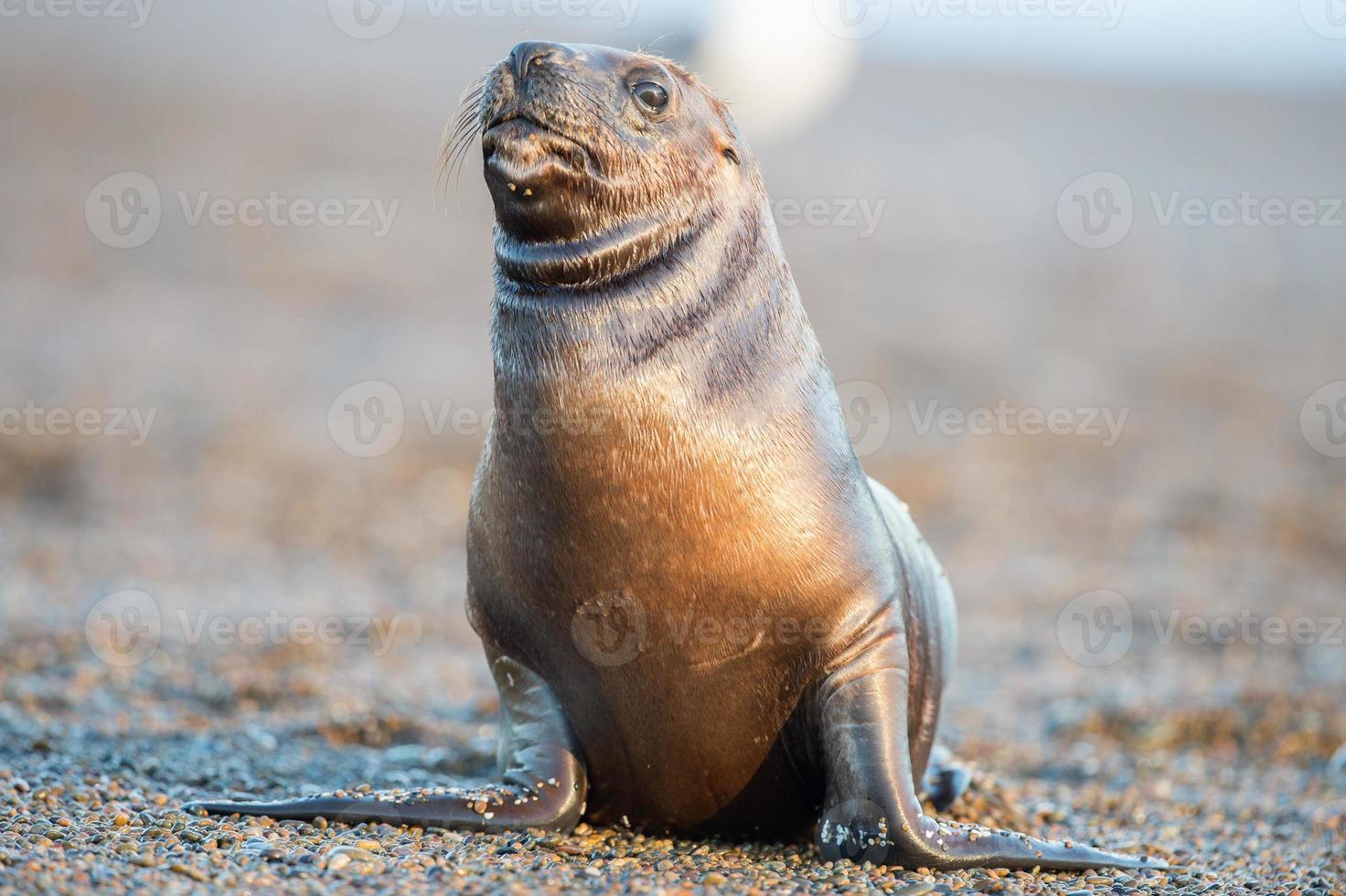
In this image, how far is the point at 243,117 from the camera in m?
22.6

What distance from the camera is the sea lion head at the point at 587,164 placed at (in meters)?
4.16

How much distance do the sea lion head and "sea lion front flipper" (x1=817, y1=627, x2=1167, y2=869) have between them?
4.44ft

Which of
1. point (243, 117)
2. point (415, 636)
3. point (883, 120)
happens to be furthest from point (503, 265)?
point (883, 120)

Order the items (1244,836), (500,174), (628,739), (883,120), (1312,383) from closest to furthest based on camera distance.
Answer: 1. (500,174)
2. (628,739)
3. (1244,836)
4. (1312,383)
5. (883,120)

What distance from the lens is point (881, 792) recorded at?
168 inches

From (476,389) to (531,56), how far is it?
10253 millimetres

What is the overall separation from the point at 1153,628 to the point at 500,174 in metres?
7.14

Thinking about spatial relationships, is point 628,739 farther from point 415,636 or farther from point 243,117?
point 243,117

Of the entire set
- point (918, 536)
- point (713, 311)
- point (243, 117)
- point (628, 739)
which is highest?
point (243, 117)

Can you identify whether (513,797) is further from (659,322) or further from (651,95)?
(651,95)

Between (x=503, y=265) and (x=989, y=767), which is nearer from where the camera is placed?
(x=503, y=265)

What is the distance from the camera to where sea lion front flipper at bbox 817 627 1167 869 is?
13.9 ft

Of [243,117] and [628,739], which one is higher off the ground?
[243,117]

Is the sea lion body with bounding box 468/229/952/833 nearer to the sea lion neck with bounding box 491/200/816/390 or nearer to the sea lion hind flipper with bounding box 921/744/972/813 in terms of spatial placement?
the sea lion neck with bounding box 491/200/816/390
